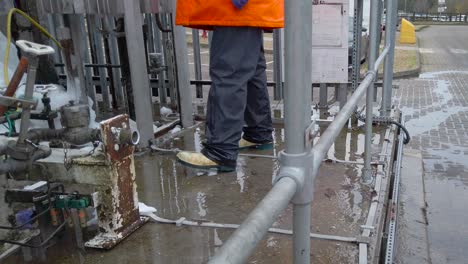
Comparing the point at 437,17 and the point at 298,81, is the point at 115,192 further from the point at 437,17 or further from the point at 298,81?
the point at 437,17

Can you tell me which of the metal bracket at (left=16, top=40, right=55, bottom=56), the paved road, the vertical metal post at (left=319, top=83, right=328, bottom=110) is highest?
the metal bracket at (left=16, top=40, right=55, bottom=56)

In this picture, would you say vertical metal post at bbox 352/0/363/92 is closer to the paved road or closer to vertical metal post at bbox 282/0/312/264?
the paved road

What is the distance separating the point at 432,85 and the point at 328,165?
8.62 m

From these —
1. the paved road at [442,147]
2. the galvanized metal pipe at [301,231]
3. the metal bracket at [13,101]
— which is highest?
the metal bracket at [13,101]

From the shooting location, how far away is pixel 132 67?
12.0 ft

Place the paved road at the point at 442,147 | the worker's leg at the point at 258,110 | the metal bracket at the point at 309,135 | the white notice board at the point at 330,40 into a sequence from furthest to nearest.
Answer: the white notice board at the point at 330,40 < the paved road at the point at 442,147 < the worker's leg at the point at 258,110 < the metal bracket at the point at 309,135

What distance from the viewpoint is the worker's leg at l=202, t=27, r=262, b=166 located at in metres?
2.97

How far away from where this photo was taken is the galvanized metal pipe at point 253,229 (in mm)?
890

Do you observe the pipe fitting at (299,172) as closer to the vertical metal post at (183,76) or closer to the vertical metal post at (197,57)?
the vertical metal post at (183,76)

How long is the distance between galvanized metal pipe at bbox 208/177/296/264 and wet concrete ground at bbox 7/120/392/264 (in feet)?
3.93

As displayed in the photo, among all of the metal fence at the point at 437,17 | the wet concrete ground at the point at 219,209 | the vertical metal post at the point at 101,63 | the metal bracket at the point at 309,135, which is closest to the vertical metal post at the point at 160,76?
the vertical metal post at the point at 101,63

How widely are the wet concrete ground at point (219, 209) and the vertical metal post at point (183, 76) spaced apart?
556 mm

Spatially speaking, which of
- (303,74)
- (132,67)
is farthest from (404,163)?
(303,74)

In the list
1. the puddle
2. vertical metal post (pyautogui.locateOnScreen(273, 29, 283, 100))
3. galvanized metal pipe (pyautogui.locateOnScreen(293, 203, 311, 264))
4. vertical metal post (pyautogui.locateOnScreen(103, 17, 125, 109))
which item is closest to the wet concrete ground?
galvanized metal pipe (pyautogui.locateOnScreen(293, 203, 311, 264))
